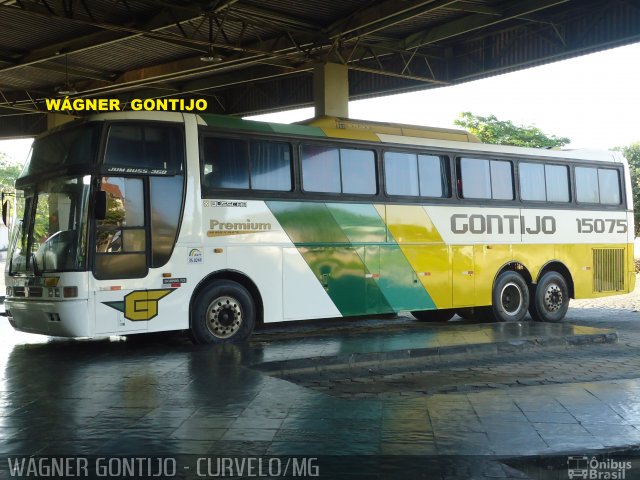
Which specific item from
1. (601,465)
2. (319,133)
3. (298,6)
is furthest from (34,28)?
(601,465)

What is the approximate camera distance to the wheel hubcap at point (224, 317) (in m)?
11.4

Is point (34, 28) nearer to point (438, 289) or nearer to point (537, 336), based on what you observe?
point (438, 289)

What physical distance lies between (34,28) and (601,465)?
61.8ft

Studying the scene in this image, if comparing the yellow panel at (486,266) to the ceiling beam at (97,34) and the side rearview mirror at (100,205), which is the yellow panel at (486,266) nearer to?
the side rearview mirror at (100,205)

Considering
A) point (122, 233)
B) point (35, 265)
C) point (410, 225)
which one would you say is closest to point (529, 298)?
point (410, 225)

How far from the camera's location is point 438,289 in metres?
14.1

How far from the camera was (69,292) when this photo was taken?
1013cm

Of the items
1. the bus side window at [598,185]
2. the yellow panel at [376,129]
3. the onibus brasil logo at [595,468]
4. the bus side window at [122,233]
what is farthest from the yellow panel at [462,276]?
the onibus brasil logo at [595,468]

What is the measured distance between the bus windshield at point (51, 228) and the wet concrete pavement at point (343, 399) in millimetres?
1340

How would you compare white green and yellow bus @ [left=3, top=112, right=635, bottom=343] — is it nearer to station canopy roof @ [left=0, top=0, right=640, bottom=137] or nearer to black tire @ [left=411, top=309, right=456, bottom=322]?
black tire @ [left=411, top=309, right=456, bottom=322]

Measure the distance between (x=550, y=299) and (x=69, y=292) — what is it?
1003 centimetres

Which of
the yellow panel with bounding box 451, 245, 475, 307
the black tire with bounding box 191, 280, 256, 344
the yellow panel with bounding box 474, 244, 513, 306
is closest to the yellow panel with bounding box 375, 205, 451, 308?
the yellow panel with bounding box 451, 245, 475, 307

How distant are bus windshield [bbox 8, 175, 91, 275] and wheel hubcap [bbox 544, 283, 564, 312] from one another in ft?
32.0

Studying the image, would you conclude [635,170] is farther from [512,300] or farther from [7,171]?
[7,171]
